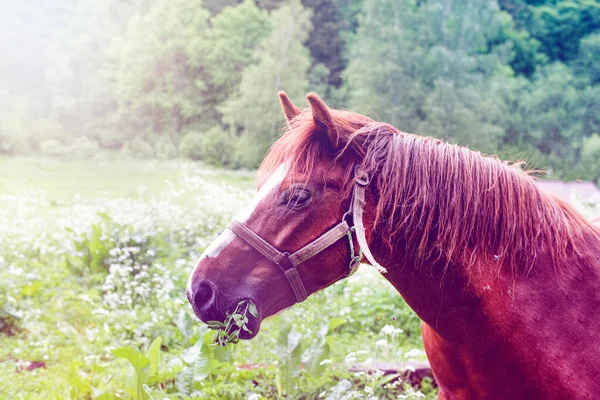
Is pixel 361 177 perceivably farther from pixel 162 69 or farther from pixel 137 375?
pixel 162 69

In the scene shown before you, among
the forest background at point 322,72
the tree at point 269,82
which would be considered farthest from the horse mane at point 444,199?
the tree at point 269,82

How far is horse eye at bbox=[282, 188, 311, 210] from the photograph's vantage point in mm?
1446

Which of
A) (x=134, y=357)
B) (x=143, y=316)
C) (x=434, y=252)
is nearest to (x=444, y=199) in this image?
(x=434, y=252)

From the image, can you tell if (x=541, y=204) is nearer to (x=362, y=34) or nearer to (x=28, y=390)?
(x=28, y=390)

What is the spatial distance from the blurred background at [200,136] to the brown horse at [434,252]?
33.3 inches

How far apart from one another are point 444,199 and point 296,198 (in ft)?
1.46

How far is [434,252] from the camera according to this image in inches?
57.4

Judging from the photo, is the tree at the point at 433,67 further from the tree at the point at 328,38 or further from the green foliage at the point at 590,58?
the green foliage at the point at 590,58

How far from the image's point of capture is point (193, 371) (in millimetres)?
2494

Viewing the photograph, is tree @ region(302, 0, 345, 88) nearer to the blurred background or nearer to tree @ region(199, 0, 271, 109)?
the blurred background

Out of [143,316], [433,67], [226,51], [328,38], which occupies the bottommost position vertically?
[143,316]

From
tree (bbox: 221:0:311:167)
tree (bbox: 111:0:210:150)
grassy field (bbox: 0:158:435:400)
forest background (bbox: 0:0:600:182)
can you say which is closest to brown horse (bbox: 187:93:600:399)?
grassy field (bbox: 0:158:435:400)

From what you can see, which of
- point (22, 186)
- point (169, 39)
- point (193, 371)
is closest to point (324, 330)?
point (193, 371)

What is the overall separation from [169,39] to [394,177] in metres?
12.6
